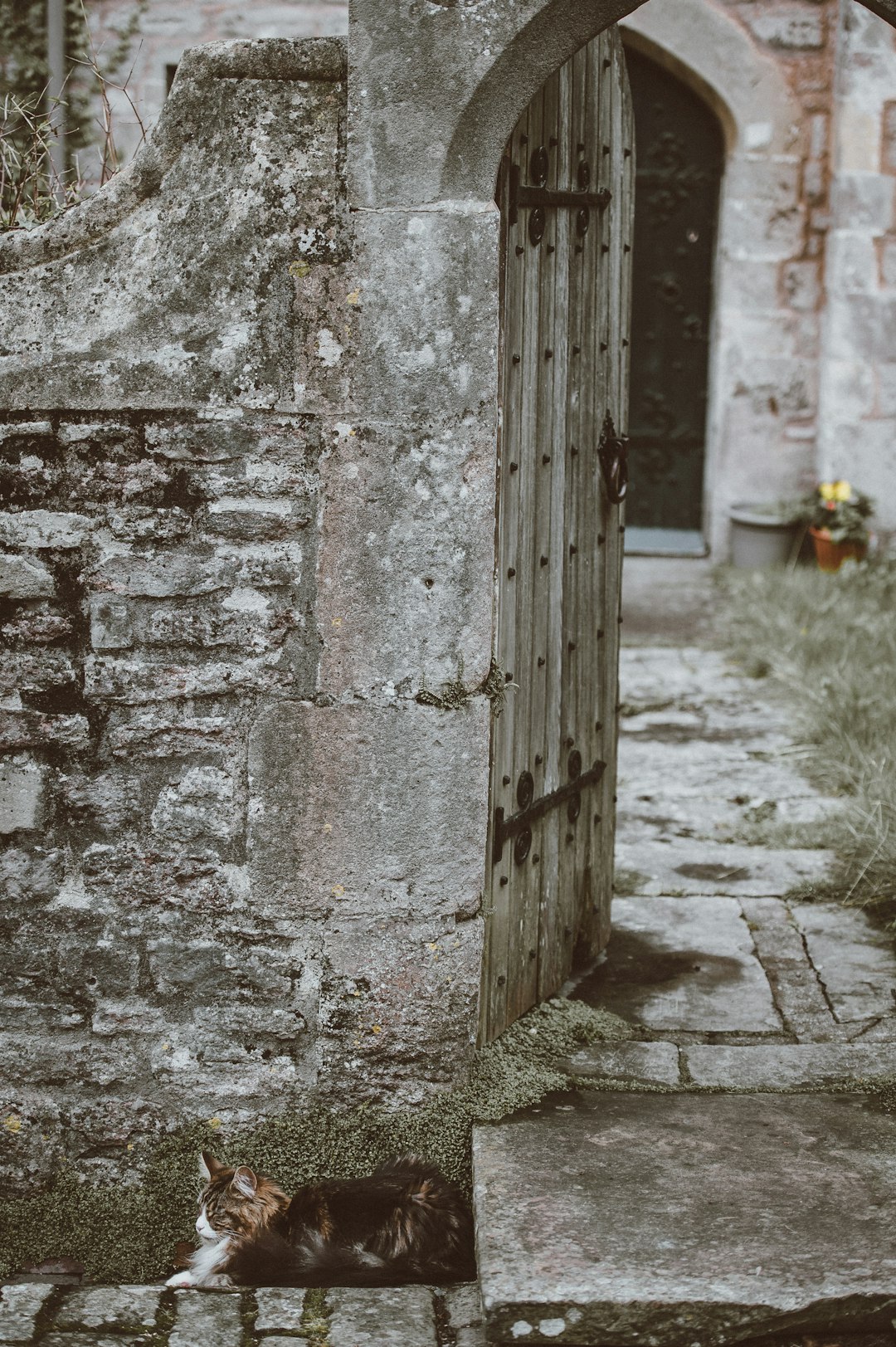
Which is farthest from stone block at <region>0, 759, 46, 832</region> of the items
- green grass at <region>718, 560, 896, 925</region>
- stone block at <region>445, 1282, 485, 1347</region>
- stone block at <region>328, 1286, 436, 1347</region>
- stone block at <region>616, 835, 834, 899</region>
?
green grass at <region>718, 560, 896, 925</region>

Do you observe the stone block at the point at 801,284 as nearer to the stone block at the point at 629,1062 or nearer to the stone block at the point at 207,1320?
the stone block at the point at 629,1062

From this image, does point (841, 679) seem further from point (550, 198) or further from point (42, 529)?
point (42, 529)

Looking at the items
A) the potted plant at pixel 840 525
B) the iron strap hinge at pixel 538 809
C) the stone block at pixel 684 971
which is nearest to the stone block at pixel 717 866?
the stone block at pixel 684 971

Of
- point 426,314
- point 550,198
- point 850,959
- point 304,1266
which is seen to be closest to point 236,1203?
point 304,1266

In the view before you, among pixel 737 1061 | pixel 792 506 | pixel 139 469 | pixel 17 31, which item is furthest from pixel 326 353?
pixel 792 506

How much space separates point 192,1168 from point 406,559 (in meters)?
1.39

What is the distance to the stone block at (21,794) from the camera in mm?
2994

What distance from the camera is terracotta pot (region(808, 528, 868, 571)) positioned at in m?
8.81

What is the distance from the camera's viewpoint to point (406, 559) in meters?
2.90

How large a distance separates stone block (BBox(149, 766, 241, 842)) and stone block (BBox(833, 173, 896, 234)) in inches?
280

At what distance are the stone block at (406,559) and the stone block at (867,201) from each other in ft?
22.0

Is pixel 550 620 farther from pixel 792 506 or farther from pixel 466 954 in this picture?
pixel 792 506

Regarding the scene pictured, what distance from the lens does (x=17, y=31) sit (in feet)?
22.5

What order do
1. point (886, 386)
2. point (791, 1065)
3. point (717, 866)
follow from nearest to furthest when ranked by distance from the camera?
point (791, 1065), point (717, 866), point (886, 386)
